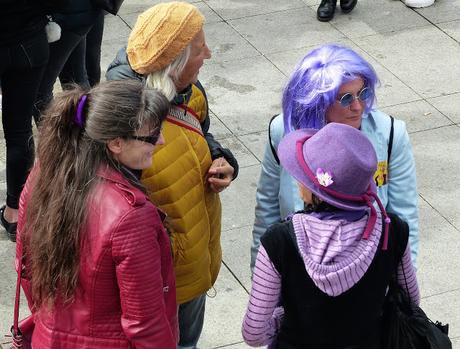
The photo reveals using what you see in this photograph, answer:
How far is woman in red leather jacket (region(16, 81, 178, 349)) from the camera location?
9.71ft

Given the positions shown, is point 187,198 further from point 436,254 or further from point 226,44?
point 226,44

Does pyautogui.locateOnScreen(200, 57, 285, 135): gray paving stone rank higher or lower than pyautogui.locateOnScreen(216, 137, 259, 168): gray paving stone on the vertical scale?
lower

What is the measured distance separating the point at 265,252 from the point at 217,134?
3.70 meters

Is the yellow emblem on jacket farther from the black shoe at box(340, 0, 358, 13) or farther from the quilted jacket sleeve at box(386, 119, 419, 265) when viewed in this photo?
the black shoe at box(340, 0, 358, 13)

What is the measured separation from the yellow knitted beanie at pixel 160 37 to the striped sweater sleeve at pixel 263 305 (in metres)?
0.90

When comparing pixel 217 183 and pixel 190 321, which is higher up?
pixel 217 183

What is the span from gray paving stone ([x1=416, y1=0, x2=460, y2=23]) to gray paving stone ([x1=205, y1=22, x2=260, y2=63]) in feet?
5.47

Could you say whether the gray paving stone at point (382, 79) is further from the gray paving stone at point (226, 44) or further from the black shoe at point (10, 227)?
the black shoe at point (10, 227)

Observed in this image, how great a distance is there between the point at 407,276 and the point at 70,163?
3.77 ft

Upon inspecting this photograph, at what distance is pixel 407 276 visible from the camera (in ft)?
10.5

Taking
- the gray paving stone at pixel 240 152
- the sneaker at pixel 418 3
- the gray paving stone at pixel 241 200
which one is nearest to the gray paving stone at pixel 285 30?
the sneaker at pixel 418 3

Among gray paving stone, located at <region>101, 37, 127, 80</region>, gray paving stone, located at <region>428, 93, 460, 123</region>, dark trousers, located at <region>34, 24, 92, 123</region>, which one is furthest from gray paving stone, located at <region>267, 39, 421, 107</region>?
dark trousers, located at <region>34, 24, 92, 123</region>

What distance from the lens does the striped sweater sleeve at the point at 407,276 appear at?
123 inches

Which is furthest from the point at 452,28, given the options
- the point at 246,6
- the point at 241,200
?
the point at 241,200
